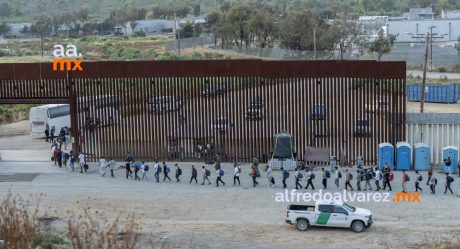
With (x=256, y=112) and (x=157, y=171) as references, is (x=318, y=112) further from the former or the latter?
(x=157, y=171)

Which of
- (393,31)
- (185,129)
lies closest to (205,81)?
(185,129)

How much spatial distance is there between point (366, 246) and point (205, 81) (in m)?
14.3

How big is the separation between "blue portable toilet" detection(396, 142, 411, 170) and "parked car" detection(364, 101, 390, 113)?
1730mm

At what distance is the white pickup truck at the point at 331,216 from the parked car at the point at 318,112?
1026 centimetres

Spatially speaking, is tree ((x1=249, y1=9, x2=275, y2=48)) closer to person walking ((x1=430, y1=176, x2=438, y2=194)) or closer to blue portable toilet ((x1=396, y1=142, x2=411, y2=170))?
blue portable toilet ((x1=396, y1=142, x2=411, y2=170))

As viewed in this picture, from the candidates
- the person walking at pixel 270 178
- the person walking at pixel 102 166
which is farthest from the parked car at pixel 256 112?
the person walking at pixel 102 166

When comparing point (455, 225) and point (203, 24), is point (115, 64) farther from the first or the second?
point (203, 24)

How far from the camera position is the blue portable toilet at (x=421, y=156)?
31953mm

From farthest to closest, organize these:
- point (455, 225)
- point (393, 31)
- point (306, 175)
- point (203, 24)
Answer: point (203, 24), point (393, 31), point (306, 175), point (455, 225)

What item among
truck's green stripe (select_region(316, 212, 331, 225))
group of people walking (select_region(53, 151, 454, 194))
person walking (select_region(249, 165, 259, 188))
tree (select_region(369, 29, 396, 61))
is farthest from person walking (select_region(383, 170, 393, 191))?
tree (select_region(369, 29, 396, 61))

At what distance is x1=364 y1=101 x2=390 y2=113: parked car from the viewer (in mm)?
32938

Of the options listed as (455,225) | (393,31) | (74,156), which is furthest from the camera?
(393,31)

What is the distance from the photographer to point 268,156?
34.0m

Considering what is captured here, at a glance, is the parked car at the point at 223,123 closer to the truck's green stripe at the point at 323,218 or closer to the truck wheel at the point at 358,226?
the truck's green stripe at the point at 323,218
